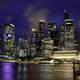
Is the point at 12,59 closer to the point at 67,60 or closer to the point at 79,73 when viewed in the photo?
the point at 67,60

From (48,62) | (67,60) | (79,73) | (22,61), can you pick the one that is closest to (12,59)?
(22,61)

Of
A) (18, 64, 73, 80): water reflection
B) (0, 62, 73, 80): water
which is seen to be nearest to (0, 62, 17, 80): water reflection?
(0, 62, 73, 80): water

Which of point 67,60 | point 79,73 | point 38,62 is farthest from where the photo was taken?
point 38,62

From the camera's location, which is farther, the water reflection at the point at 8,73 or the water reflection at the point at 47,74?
the water reflection at the point at 8,73

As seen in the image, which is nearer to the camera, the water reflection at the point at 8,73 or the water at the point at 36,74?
the water at the point at 36,74

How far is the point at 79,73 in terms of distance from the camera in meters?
53.7

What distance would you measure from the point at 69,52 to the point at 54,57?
874 cm

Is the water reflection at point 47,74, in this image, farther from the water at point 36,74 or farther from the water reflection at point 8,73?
the water reflection at point 8,73

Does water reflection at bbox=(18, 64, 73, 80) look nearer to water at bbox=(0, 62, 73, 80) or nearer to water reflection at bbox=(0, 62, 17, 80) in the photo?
water at bbox=(0, 62, 73, 80)

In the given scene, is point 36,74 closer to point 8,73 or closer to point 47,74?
point 47,74

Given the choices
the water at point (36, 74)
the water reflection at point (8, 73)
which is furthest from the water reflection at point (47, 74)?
the water reflection at point (8, 73)

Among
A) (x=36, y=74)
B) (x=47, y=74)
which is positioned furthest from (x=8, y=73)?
(x=47, y=74)

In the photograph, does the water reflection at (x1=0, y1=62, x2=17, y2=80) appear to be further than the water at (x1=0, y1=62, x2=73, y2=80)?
Yes

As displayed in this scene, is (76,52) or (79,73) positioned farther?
(76,52)
